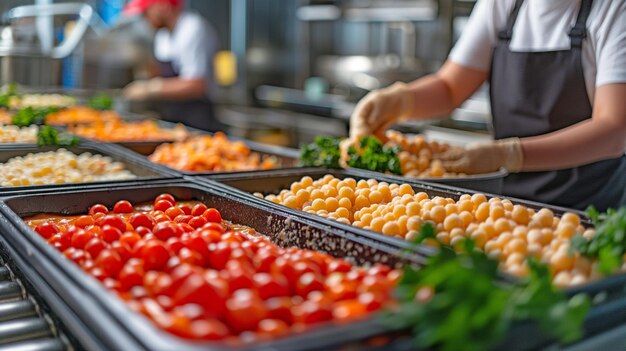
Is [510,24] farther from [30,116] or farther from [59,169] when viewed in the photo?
[30,116]

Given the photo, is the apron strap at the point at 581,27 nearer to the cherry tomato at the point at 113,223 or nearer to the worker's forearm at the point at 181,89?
the cherry tomato at the point at 113,223

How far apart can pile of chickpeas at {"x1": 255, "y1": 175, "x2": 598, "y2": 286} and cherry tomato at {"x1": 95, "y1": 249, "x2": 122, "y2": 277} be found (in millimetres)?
631

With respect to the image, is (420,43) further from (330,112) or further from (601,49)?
(601,49)

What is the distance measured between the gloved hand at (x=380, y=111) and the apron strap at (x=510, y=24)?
45 centimetres

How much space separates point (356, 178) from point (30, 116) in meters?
2.20

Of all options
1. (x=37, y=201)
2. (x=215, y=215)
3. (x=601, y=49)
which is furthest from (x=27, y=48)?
(x=601, y=49)

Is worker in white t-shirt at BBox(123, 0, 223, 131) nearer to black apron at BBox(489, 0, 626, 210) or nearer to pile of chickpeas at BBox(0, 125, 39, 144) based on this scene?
pile of chickpeas at BBox(0, 125, 39, 144)

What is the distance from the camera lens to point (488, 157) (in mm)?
2502

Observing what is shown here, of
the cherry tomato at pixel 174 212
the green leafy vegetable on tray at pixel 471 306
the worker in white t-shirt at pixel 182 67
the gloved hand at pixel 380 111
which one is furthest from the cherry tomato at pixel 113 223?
the worker in white t-shirt at pixel 182 67

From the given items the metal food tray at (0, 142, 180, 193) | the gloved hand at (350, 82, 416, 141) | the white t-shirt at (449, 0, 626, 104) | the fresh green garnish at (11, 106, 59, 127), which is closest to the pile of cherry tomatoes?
the metal food tray at (0, 142, 180, 193)

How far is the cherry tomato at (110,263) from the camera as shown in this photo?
55.5 inches

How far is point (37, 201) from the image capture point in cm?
212

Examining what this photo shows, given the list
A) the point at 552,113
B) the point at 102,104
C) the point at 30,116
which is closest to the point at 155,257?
the point at 552,113

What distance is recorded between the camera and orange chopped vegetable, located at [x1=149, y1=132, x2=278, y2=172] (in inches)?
115
